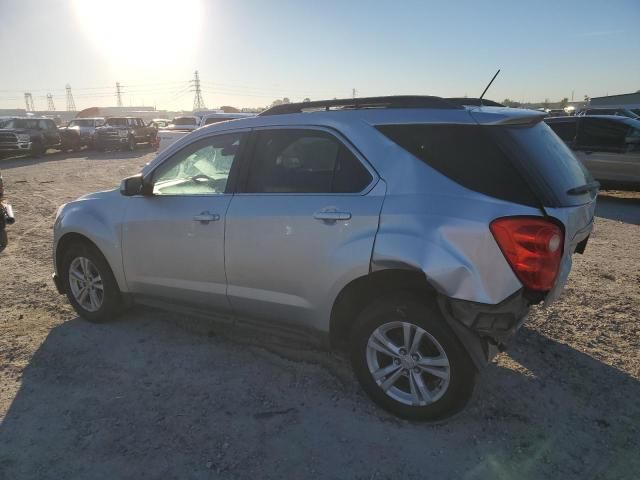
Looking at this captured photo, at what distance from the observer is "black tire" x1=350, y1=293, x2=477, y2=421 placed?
266cm

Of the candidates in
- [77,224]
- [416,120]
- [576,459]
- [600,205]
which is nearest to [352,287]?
[416,120]

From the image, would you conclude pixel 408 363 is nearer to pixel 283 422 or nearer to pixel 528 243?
pixel 283 422

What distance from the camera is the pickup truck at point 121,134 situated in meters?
24.7

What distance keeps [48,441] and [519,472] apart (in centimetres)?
263

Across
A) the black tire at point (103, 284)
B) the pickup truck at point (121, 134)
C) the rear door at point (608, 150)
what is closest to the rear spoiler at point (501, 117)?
the black tire at point (103, 284)

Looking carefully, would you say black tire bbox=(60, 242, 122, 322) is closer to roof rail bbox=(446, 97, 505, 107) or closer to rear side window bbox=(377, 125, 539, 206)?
rear side window bbox=(377, 125, 539, 206)

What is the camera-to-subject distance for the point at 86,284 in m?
4.30

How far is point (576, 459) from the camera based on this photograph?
2553mm

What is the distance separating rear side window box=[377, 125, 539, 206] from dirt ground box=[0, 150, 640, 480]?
4.60 feet

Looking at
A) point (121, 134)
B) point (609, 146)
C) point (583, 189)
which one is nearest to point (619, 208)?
point (609, 146)

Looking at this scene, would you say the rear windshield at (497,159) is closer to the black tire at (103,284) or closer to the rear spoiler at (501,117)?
the rear spoiler at (501,117)

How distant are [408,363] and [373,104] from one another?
1.66 m

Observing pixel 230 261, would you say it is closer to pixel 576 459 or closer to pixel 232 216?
pixel 232 216

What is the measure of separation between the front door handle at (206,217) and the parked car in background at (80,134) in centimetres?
2444
